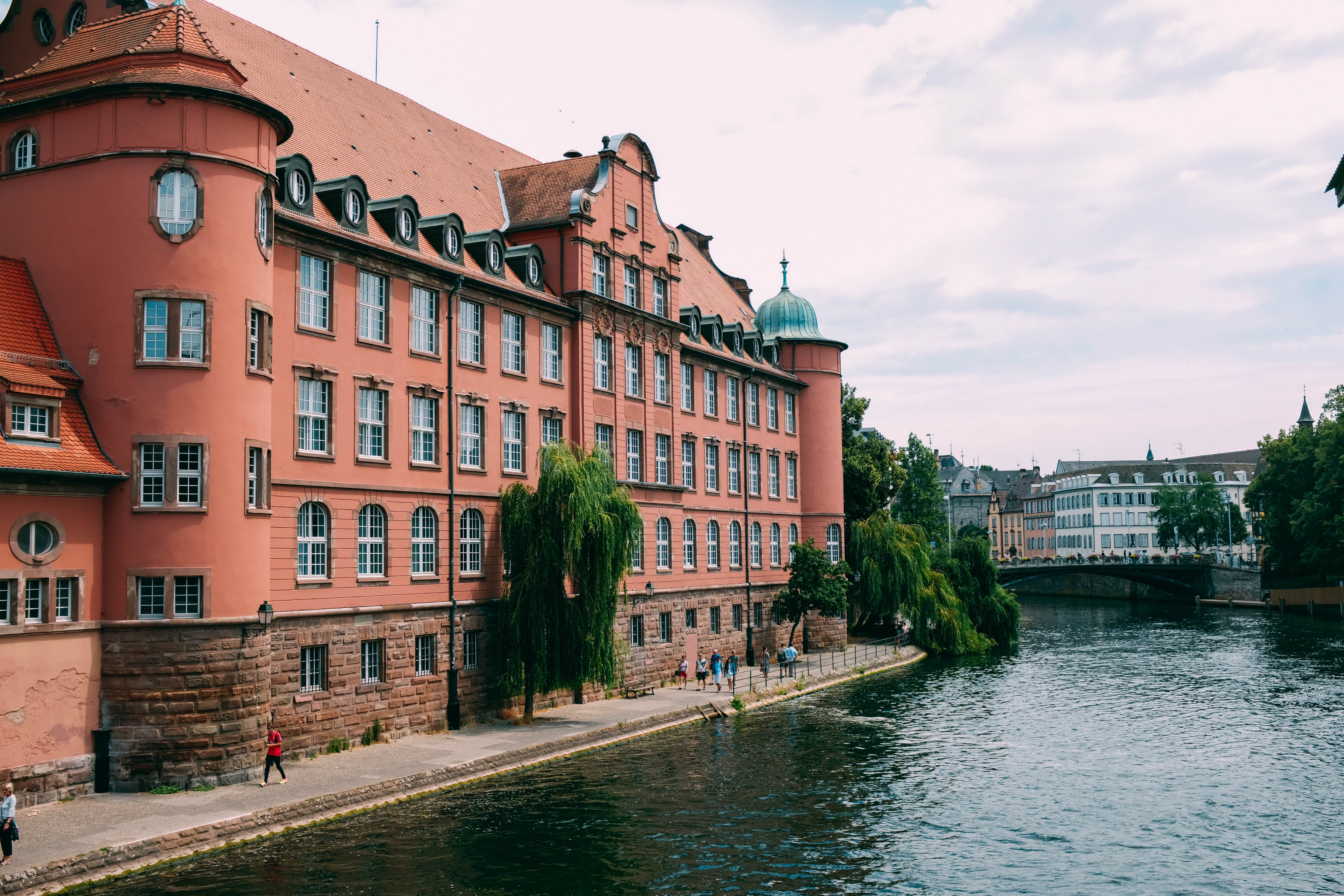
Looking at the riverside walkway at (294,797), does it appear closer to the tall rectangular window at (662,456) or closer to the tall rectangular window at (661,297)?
the tall rectangular window at (662,456)

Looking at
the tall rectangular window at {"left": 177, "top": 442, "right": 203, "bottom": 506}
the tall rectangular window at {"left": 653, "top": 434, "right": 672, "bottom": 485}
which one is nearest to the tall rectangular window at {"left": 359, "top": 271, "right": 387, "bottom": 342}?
the tall rectangular window at {"left": 177, "top": 442, "right": 203, "bottom": 506}

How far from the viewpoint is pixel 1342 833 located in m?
27.5

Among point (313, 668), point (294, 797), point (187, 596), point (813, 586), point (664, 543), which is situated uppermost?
point (664, 543)

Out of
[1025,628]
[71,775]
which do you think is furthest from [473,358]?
[1025,628]

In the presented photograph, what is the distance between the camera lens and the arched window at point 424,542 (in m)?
38.1

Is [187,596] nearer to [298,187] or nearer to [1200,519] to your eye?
[298,187]

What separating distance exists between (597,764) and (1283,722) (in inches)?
1047

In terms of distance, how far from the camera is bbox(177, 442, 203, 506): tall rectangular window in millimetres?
29438

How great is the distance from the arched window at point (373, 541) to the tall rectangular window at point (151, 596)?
24.3 feet

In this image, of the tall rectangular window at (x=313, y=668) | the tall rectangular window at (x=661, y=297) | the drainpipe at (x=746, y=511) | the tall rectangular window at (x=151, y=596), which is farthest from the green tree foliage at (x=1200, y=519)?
the tall rectangular window at (x=151, y=596)

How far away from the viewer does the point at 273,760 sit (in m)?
29.1

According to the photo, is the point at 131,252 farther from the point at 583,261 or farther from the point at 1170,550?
the point at 1170,550

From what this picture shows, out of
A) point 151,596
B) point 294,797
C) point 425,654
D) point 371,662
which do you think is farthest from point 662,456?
point 294,797

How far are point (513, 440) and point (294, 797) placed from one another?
18.0 metres
